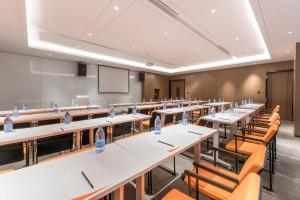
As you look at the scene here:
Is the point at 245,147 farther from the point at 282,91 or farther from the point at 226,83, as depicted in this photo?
the point at 226,83

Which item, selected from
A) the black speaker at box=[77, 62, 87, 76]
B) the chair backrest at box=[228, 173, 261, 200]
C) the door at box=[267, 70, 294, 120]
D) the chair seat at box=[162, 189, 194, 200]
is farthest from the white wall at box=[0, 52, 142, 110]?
the door at box=[267, 70, 294, 120]

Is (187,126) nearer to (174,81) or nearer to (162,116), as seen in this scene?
(162,116)

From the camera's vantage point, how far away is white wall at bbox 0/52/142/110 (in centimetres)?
602

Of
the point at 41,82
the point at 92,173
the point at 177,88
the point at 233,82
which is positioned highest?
the point at 233,82

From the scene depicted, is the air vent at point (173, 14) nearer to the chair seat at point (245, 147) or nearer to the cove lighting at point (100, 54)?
the cove lighting at point (100, 54)

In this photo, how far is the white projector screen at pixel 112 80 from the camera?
28.2 feet

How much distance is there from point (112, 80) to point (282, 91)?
909cm

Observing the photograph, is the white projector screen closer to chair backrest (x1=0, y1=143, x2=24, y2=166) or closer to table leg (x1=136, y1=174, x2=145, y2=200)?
chair backrest (x1=0, y1=143, x2=24, y2=166)

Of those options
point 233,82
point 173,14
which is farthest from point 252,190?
point 233,82

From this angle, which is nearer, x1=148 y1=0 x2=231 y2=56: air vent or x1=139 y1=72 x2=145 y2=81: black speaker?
x1=148 y1=0 x2=231 y2=56: air vent

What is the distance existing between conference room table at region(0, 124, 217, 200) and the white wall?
6837 mm

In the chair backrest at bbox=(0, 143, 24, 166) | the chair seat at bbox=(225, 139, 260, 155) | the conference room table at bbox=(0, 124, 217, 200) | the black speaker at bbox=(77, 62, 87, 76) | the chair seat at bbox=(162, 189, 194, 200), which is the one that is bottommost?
the chair seat at bbox=(162, 189, 194, 200)

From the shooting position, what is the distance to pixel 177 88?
1292 cm

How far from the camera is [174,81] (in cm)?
1304
